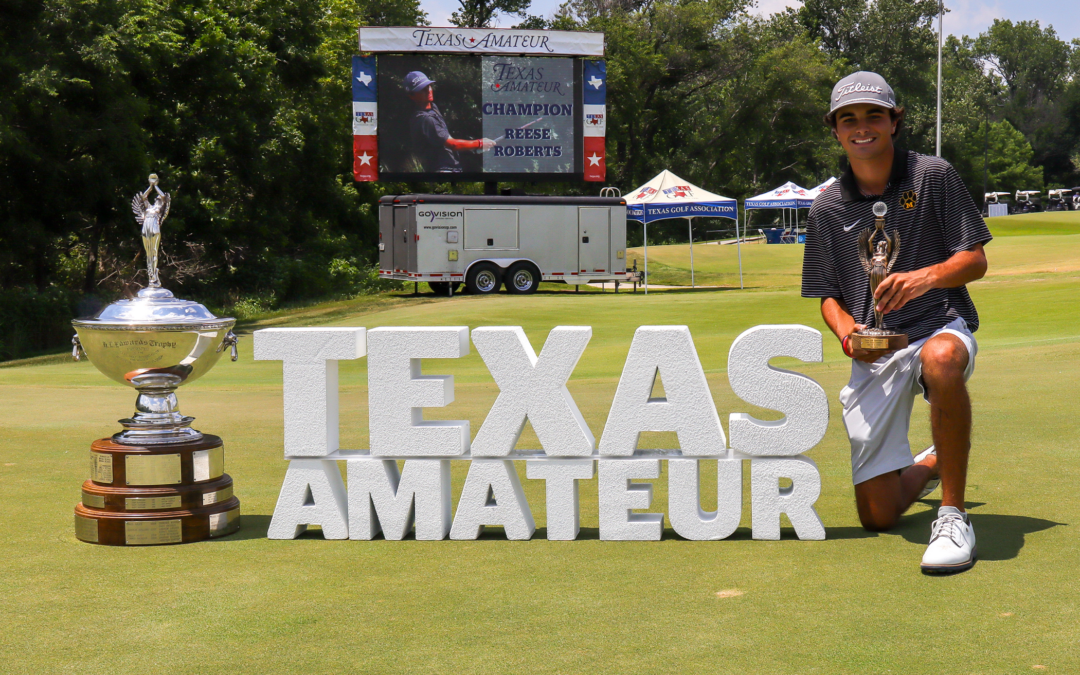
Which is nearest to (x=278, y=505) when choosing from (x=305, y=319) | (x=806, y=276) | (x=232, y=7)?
(x=806, y=276)

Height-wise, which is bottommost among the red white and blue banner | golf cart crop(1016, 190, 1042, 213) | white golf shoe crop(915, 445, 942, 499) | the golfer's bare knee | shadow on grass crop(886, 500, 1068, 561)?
shadow on grass crop(886, 500, 1068, 561)

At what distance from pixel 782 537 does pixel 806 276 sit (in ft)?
3.69

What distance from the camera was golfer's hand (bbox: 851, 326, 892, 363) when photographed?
4.05 metres

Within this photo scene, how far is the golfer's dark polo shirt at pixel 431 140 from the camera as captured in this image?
88.8ft

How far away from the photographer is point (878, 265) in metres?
4.07

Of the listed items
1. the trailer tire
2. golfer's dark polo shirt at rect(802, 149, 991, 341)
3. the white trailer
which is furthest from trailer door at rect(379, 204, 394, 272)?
golfer's dark polo shirt at rect(802, 149, 991, 341)

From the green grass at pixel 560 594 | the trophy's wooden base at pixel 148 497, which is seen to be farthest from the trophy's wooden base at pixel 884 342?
the trophy's wooden base at pixel 148 497

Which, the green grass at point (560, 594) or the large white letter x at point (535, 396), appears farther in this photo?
the large white letter x at point (535, 396)

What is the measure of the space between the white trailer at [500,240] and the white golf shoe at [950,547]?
21.5 m

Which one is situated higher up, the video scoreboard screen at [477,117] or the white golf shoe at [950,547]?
the video scoreboard screen at [477,117]

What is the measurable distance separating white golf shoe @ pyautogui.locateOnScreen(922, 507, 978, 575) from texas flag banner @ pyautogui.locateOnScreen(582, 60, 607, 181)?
963 inches

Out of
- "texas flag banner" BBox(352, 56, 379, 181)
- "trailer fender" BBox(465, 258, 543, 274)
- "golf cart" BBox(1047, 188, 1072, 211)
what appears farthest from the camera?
"golf cart" BBox(1047, 188, 1072, 211)

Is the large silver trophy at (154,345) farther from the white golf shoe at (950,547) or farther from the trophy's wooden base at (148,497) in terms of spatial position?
the white golf shoe at (950,547)

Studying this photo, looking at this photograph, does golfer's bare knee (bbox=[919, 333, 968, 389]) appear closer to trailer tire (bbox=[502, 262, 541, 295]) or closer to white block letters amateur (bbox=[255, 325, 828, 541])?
white block letters amateur (bbox=[255, 325, 828, 541])
